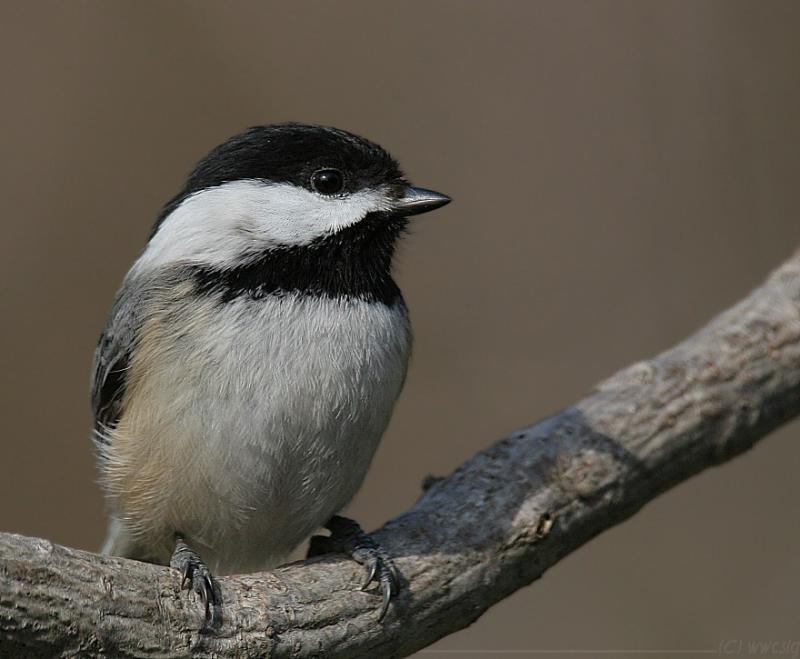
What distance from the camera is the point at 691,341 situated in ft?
9.90

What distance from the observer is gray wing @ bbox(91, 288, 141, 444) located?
95.8 inches

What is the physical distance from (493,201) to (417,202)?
1.98 m

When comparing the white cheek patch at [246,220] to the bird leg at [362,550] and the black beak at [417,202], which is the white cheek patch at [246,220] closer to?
the black beak at [417,202]

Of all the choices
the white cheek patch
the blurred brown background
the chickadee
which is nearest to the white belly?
the chickadee

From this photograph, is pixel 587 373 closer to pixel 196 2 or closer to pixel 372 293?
pixel 372 293

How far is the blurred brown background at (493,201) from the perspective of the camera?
13.0 ft

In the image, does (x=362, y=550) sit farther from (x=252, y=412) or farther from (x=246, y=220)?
(x=246, y=220)

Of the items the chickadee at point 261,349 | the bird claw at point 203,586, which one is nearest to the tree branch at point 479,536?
the bird claw at point 203,586

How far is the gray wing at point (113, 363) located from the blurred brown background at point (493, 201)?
1369 millimetres

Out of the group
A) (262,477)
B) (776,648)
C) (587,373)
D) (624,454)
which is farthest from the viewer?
(587,373)

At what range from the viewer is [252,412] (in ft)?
7.30

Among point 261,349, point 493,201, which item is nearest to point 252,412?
point 261,349

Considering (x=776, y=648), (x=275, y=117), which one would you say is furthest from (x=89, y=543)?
(x=776, y=648)

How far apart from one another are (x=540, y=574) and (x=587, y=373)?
1767mm
